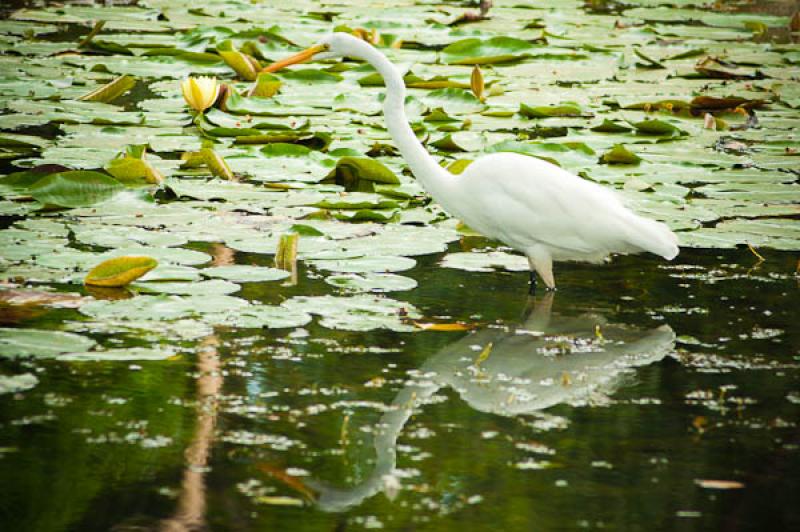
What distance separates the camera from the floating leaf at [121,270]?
4168mm

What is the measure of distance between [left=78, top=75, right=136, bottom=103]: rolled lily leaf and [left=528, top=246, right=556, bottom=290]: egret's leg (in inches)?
129

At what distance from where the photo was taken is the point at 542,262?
4.75m

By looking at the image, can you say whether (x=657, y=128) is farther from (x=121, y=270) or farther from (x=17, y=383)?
(x=17, y=383)

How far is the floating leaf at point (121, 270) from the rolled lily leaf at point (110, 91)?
10.0 feet

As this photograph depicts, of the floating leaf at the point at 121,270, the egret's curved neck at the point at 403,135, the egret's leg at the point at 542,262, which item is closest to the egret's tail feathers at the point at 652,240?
the egret's leg at the point at 542,262

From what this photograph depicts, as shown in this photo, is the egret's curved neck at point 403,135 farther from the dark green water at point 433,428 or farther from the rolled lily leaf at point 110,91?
the rolled lily leaf at point 110,91

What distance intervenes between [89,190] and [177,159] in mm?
860

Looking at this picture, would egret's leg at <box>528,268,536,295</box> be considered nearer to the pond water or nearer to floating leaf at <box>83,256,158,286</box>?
the pond water

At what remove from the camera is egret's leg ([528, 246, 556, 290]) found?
187 inches

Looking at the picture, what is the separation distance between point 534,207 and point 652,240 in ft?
1.50

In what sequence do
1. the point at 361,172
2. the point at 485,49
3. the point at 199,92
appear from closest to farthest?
the point at 361,172
the point at 199,92
the point at 485,49

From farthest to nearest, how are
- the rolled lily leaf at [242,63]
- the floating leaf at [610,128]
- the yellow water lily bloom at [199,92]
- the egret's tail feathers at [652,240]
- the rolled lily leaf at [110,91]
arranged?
the rolled lily leaf at [242,63], the rolled lily leaf at [110,91], the floating leaf at [610,128], the yellow water lily bloom at [199,92], the egret's tail feathers at [652,240]

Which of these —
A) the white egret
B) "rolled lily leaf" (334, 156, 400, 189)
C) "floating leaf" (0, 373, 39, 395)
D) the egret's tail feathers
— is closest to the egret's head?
the white egret

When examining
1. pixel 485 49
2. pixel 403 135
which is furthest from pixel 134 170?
pixel 485 49
